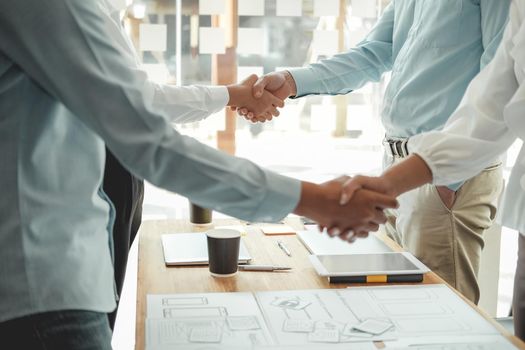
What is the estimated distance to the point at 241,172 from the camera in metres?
1.15

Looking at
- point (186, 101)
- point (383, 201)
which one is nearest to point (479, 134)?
point (383, 201)

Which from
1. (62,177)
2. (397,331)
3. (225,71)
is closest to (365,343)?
(397,331)

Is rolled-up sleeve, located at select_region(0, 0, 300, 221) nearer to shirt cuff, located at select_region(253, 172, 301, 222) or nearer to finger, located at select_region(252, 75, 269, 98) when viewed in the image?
shirt cuff, located at select_region(253, 172, 301, 222)

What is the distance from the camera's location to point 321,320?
128 cm

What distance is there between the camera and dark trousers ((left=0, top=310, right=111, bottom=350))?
0.99 m

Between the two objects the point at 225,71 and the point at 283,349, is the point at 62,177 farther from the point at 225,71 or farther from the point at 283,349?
the point at 225,71

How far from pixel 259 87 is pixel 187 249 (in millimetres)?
869

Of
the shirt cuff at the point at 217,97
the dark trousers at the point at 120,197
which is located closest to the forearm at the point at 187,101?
the shirt cuff at the point at 217,97

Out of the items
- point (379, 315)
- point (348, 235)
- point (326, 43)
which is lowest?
point (379, 315)

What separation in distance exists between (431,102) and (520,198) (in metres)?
0.61

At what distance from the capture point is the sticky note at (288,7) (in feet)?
10.1

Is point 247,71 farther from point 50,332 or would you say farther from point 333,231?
point 50,332

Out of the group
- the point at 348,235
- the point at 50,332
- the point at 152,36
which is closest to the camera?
the point at 50,332

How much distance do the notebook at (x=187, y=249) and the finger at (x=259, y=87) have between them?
2.32 ft
